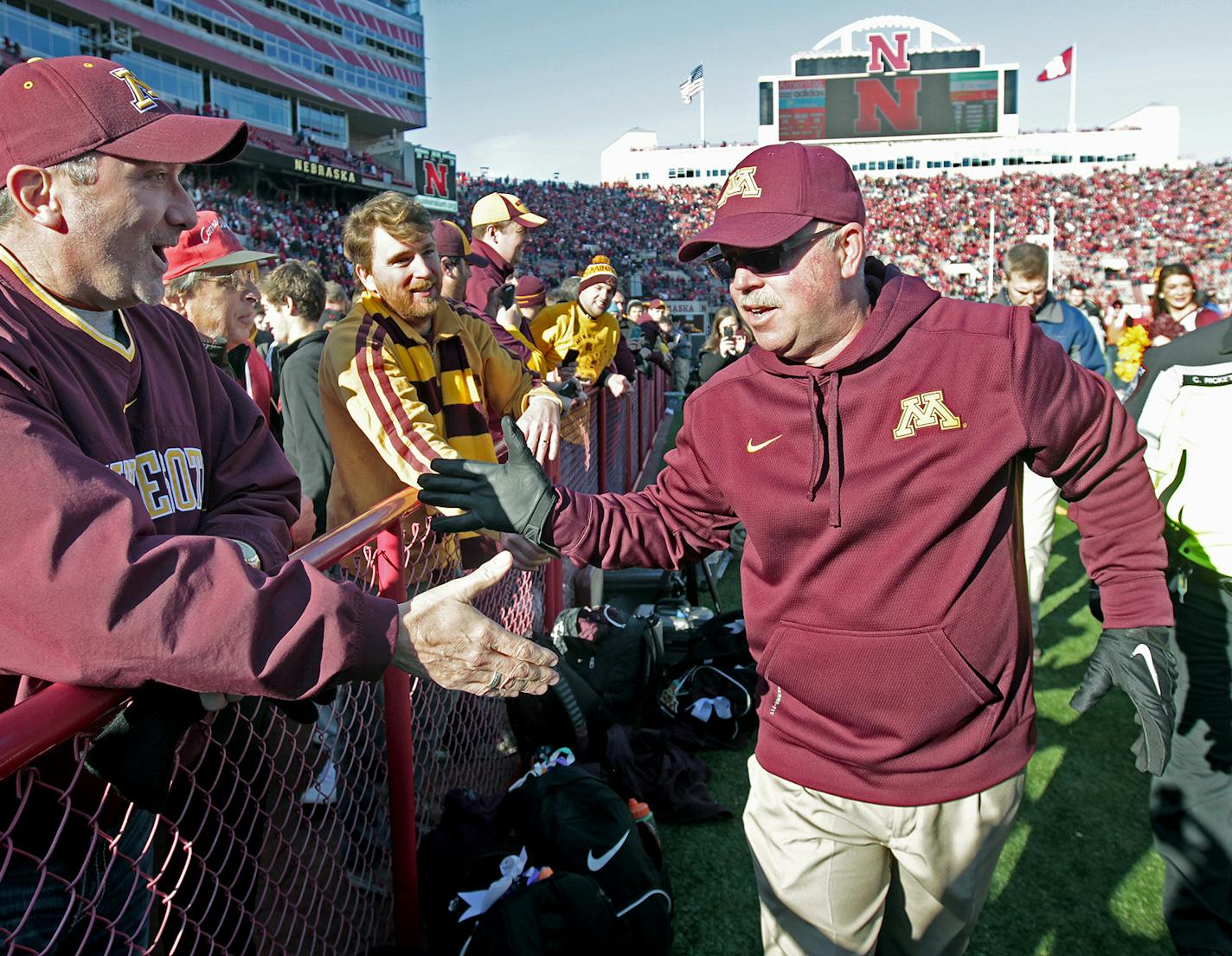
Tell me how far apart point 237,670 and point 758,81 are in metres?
62.6

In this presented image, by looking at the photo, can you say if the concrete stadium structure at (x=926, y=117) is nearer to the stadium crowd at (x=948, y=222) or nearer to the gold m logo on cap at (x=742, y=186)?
the stadium crowd at (x=948, y=222)

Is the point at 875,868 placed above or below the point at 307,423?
below

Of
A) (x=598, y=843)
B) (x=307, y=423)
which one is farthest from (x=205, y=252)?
(x=598, y=843)

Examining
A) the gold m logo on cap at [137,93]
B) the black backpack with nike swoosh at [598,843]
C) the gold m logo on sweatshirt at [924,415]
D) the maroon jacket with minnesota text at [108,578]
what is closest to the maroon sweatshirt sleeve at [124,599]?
the maroon jacket with minnesota text at [108,578]

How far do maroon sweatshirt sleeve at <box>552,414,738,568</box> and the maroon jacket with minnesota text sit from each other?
0.85m

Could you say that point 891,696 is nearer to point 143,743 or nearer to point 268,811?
point 143,743

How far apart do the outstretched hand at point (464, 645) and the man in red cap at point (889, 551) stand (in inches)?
29.5

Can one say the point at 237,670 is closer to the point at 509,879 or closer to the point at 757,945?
the point at 509,879

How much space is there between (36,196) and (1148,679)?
2.48 metres

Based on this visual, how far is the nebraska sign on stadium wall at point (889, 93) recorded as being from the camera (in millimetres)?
58406

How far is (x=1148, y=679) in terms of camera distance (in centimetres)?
212

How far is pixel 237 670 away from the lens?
1.26 meters

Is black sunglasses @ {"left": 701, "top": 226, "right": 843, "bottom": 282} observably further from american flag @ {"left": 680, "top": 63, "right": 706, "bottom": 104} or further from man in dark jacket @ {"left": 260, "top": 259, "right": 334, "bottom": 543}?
american flag @ {"left": 680, "top": 63, "right": 706, "bottom": 104}

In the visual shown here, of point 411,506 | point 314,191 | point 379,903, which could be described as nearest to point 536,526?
point 411,506
